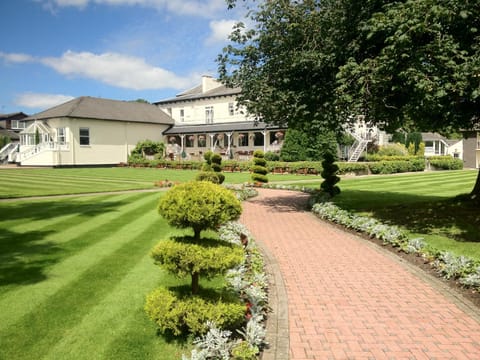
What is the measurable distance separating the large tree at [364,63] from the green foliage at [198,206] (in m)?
6.26

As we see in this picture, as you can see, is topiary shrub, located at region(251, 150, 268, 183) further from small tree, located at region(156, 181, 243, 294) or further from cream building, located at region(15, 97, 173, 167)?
cream building, located at region(15, 97, 173, 167)

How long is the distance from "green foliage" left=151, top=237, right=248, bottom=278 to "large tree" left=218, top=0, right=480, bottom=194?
6.54 metres

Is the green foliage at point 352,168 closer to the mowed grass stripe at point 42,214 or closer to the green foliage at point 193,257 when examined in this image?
the mowed grass stripe at point 42,214

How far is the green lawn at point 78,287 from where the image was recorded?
4453 mm

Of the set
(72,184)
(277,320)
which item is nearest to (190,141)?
(72,184)

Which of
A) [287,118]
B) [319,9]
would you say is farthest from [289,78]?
[319,9]

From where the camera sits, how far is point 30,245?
8531mm

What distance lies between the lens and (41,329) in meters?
4.82

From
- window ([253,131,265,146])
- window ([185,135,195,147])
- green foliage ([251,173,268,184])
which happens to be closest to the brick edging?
green foliage ([251,173,268,184])

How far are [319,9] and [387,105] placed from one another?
4652 mm

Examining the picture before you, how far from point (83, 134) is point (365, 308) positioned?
4435cm

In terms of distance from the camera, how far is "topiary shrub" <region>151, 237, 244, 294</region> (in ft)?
14.0

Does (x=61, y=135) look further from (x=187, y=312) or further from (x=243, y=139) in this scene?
(x=187, y=312)

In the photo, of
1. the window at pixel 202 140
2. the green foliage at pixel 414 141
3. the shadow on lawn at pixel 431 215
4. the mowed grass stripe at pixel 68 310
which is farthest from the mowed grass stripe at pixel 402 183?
the window at pixel 202 140
